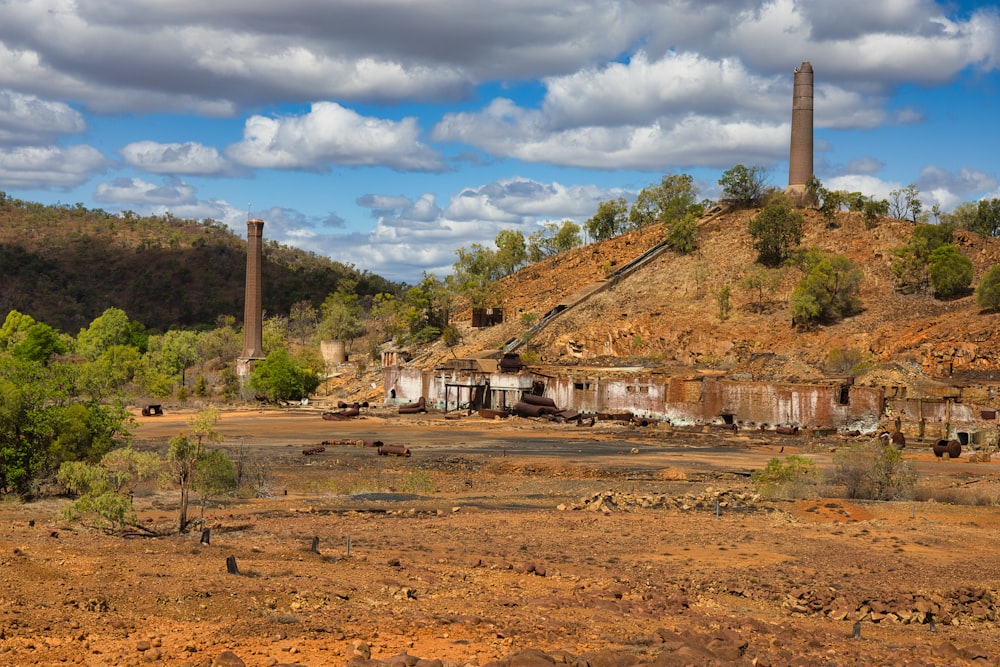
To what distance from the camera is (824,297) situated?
203 feet

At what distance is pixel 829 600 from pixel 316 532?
8969 millimetres

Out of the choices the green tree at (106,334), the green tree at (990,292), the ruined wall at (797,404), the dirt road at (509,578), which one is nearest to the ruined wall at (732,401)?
the ruined wall at (797,404)

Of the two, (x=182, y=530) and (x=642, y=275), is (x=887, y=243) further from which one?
(x=182, y=530)

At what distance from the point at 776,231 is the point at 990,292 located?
1784 centimetres

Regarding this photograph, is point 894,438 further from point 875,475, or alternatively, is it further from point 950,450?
point 875,475

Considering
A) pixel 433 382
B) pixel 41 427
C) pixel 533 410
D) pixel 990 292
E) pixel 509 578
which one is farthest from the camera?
pixel 990 292

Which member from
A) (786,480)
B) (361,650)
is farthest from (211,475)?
(786,480)

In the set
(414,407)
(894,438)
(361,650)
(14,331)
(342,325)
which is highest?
(342,325)

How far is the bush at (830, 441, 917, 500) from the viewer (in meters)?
25.5

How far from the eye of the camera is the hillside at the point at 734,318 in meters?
53.5

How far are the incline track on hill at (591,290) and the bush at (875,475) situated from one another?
3719cm

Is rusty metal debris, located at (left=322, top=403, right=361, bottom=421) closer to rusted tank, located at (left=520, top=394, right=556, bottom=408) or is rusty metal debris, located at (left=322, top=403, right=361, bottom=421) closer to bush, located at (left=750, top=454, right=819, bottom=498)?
rusted tank, located at (left=520, top=394, right=556, bottom=408)

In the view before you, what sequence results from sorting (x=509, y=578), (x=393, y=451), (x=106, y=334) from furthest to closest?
(x=106, y=334) < (x=393, y=451) < (x=509, y=578)

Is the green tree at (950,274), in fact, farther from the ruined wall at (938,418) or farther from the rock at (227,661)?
the rock at (227,661)
